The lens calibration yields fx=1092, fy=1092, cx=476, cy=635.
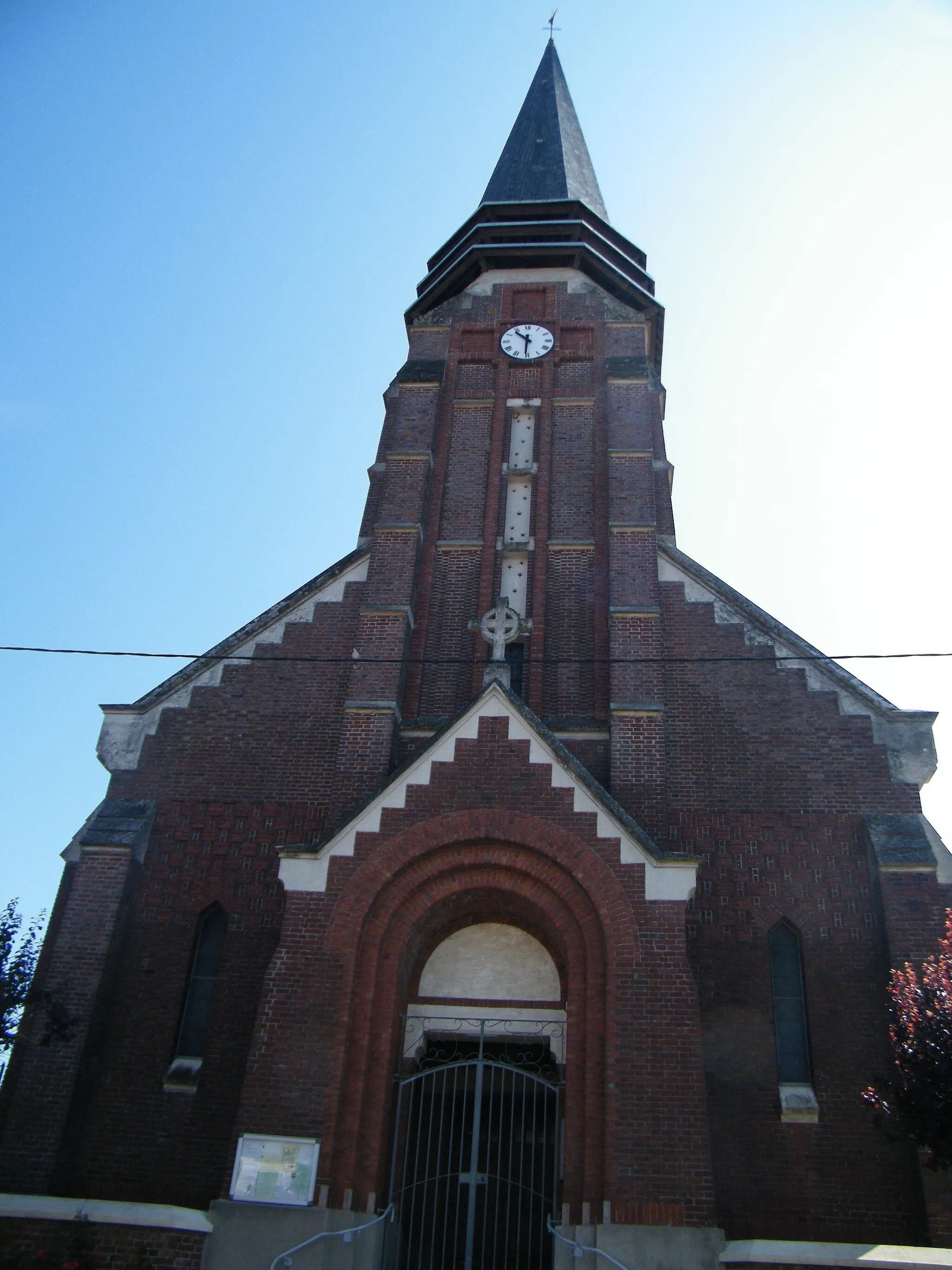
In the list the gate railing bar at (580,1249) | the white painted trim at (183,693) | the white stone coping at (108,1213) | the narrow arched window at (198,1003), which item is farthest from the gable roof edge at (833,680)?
the white stone coping at (108,1213)

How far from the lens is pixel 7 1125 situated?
532 inches

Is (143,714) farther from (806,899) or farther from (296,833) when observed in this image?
(806,899)

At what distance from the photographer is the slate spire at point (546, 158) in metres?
25.7

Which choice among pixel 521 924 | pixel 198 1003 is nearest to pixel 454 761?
pixel 521 924

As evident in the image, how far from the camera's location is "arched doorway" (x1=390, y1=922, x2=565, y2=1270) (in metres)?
13.4

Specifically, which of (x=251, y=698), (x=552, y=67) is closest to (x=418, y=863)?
(x=251, y=698)

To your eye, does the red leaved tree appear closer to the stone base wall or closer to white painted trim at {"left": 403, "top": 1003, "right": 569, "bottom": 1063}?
white painted trim at {"left": 403, "top": 1003, "right": 569, "bottom": 1063}

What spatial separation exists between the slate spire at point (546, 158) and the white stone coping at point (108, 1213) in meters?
20.4

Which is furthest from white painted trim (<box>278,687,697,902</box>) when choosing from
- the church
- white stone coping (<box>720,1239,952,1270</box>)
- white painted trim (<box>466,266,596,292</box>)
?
white painted trim (<box>466,266,596,292</box>)

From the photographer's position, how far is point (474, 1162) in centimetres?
1236

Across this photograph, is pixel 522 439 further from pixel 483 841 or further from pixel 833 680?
pixel 483 841

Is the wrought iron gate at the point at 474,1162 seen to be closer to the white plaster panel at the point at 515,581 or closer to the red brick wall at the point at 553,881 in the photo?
the red brick wall at the point at 553,881

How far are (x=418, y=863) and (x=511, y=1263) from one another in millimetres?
5373

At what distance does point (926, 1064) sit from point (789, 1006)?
3.10 m
